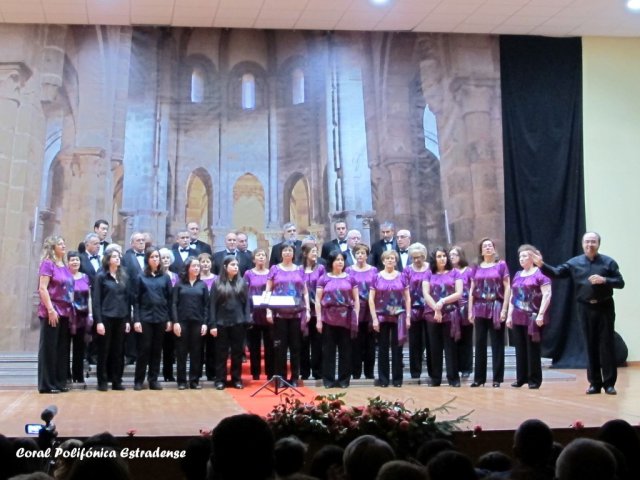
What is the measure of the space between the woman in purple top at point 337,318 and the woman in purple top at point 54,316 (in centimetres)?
262

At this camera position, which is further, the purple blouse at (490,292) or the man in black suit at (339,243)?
the man in black suit at (339,243)

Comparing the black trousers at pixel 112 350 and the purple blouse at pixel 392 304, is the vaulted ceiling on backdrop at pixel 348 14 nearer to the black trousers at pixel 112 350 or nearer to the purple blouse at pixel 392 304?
the purple blouse at pixel 392 304

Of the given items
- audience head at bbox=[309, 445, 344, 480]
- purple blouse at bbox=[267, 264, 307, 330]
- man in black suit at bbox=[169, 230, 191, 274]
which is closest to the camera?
audience head at bbox=[309, 445, 344, 480]

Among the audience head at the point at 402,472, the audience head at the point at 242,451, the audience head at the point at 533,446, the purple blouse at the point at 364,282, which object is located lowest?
the audience head at the point at 533,446

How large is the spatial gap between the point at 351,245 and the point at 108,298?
286cm

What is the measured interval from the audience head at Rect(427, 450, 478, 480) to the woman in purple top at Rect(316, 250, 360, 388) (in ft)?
18.5

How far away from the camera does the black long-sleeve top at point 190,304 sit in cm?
775

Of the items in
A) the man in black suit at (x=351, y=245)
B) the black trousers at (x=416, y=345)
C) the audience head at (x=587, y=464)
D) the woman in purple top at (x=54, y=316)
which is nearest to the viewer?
the audience head at (x=587, y=464)

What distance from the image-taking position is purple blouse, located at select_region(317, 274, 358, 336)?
7809mm

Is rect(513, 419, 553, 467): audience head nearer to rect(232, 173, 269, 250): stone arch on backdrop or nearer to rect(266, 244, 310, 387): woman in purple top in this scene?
rect(266, 244, 310, 387): woman in purple top

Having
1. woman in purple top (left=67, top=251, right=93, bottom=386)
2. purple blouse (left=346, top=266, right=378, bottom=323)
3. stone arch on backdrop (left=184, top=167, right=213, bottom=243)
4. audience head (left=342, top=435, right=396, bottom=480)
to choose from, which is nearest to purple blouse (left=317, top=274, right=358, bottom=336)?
purple blouse (left=346, top=266, right=378, bottom=323)

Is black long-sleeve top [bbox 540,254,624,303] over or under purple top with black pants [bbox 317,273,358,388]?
over

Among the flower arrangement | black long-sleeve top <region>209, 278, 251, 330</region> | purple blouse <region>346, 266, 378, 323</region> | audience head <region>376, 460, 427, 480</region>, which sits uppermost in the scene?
purple blouse <region>346, 266, 378, 323</region>

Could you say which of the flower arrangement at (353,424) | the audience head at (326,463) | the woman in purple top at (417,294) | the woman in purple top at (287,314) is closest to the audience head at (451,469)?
the audience head at (326,463)
